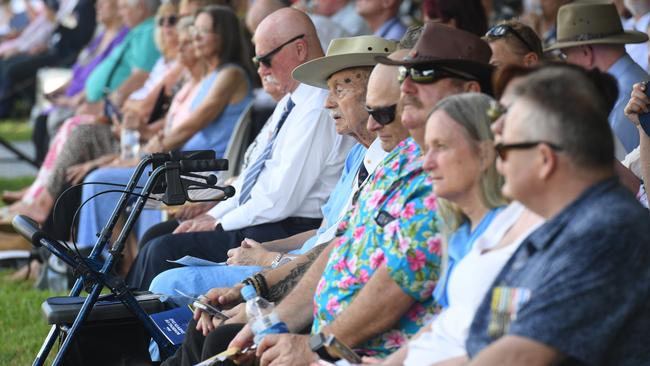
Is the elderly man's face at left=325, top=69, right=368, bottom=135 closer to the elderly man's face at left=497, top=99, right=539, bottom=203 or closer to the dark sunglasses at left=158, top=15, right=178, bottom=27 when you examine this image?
the elderly man's face at left=497, top=99, right=539, bottom=203

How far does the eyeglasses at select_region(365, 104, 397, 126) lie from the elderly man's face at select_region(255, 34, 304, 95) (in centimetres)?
175

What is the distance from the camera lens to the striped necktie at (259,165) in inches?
217

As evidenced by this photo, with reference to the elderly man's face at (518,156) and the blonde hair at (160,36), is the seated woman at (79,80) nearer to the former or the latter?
the blonde hair at (160,36)

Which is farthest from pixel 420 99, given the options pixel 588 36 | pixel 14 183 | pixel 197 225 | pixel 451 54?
pixel 14 183

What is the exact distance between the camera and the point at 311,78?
4.96 meters

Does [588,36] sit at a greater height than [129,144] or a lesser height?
greater

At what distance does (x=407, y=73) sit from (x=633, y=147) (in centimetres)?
185

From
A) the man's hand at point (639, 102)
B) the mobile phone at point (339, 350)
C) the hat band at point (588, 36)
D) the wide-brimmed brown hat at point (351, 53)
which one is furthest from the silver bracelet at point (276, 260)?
the hat band at point (588, 36)

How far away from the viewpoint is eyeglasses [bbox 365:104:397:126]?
12.5 ft

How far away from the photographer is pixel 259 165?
554 cm

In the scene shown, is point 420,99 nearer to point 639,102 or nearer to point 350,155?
point 639,102

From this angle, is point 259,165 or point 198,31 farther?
point 198,31

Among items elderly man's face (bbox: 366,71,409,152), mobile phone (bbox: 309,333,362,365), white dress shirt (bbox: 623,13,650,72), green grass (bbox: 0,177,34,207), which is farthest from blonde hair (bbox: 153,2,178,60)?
mobile phone (bbox: 309,333,362,365)

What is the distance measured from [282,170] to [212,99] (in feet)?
6.85
